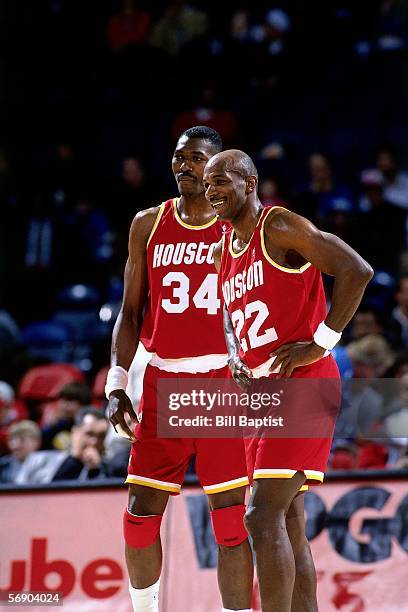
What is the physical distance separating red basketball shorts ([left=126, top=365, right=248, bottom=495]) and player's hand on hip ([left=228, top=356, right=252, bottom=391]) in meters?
0.42

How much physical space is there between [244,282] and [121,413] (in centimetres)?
86

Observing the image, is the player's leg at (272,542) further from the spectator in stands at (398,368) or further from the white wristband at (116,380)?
the spectator in stands at (398,368)

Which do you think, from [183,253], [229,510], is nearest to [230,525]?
[229,510]

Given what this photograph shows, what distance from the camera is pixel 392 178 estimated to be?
10.3 metres

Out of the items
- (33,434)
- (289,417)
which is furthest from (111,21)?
(289,417)

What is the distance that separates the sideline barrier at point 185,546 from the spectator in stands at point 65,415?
1.82 metres

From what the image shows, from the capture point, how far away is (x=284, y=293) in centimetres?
445

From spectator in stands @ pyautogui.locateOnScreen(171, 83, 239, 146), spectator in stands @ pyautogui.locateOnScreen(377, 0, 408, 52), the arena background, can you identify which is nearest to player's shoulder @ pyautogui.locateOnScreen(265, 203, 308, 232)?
the arena background

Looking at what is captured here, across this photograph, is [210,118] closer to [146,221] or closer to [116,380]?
[146,221]

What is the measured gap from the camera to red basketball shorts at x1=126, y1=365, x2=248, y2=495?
4.88 m

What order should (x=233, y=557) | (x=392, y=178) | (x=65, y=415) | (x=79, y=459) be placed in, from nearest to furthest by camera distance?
(x=233, y=557), (x=79, y=459), (x=65, y=415), (x=392, y=178)

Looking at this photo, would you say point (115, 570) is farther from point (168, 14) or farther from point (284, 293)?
point (168, 14)

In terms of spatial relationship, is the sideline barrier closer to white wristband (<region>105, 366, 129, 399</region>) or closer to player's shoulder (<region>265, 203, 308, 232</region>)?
white wristband (<region>105, 366, 129, 399</region>)

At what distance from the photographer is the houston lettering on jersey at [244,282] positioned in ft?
14.7
